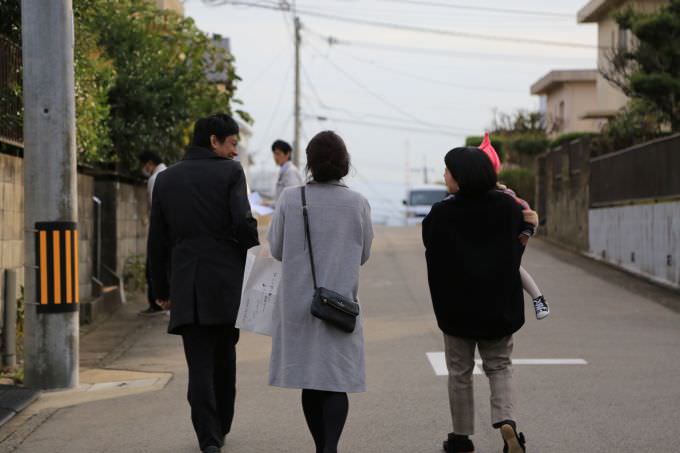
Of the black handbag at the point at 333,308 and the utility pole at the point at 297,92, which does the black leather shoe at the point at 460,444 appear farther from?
the utility pole at the point at 297,92

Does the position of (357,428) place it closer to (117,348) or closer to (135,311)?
(117,348)

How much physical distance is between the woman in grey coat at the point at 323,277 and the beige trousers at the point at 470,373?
0.73 m

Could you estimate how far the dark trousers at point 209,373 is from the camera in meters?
6.02

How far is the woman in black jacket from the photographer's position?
580cm

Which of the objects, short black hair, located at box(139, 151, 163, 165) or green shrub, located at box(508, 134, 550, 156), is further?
green shrub, located at box(508, 134, 550, 156)

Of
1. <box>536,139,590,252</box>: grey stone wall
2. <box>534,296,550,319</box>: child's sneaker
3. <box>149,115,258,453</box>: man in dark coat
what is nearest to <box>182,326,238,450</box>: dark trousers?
<box>149,115,258,453</box>: man in dark coat

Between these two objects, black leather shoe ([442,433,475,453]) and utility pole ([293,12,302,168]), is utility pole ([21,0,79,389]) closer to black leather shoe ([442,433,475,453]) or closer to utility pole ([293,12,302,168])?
black leather shoe ([442,433,475,453])

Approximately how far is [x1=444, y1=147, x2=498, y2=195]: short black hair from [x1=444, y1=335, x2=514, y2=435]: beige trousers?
84cm

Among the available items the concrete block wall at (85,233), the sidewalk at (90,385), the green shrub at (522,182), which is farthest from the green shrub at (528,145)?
the sidewalk at (90,385)

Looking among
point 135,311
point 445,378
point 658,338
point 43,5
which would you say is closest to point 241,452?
point 445,378

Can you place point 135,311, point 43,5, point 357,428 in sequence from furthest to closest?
point 135,311
point 43,5
point 357,428

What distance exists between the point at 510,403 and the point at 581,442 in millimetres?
736

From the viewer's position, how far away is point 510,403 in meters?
5.88

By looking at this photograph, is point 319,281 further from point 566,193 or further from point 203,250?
point 566,193
